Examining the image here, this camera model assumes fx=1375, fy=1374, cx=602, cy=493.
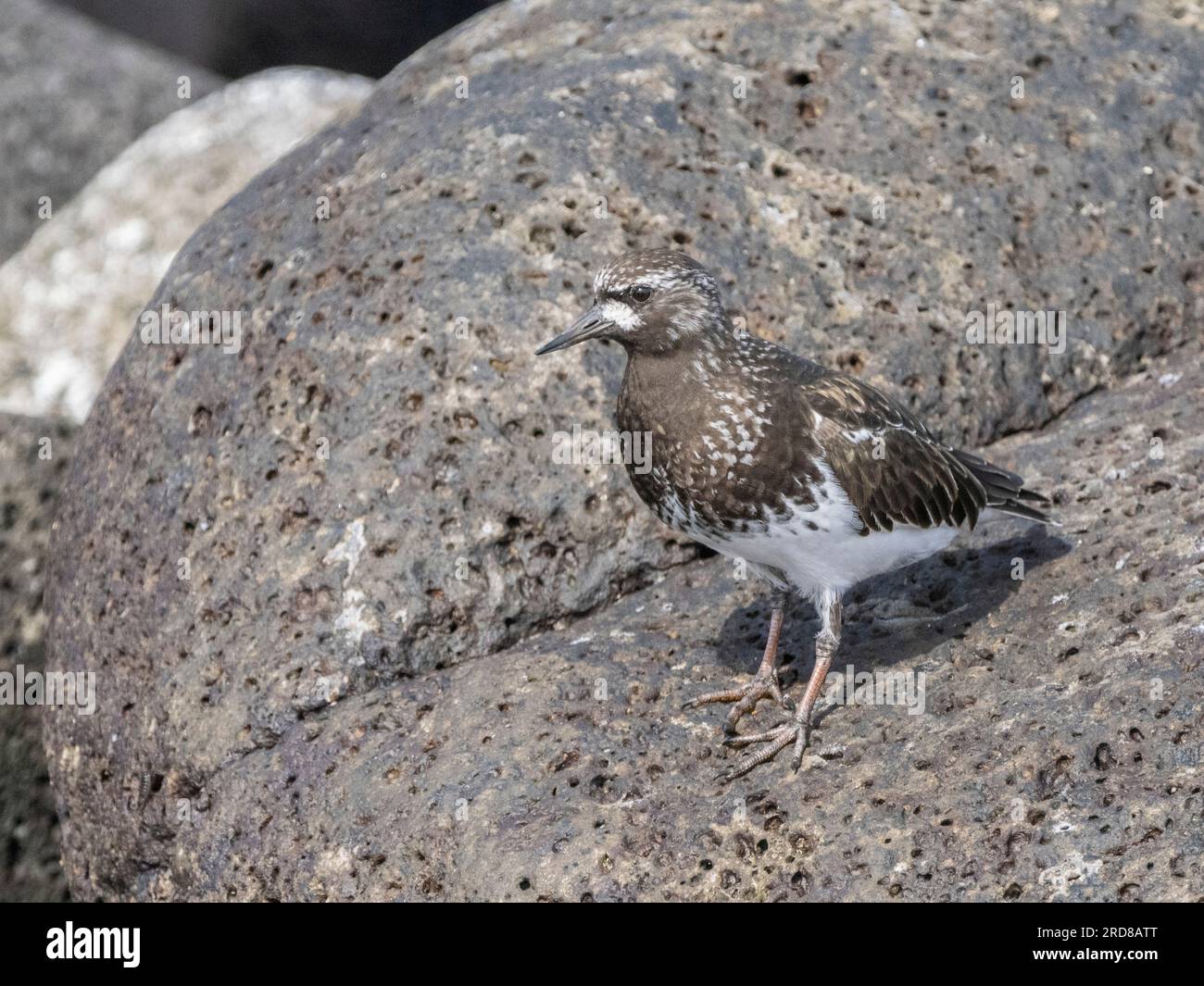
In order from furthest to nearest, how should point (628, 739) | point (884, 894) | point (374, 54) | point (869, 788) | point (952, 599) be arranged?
point (374, 54), point (952, 599), point (628, 739), point (869, 788), point (884, 894)

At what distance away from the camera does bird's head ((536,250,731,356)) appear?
6.14 m

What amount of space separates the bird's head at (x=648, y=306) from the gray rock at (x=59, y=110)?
32.1ft

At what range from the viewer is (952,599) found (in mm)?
6891

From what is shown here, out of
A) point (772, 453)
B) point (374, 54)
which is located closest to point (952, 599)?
point (772, 453)

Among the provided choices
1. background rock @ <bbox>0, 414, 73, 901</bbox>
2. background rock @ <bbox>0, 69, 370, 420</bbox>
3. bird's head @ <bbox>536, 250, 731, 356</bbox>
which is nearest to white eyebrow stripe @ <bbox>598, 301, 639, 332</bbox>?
bird's head @ <bbox>536, 250, 731, 356</bbox>

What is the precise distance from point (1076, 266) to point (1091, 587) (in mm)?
2596

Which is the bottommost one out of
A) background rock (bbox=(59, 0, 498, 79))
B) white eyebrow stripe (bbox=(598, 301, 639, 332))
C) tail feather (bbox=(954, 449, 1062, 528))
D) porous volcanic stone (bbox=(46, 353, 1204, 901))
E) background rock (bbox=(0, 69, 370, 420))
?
porous volcanic stone (bbox=(46, 353, 1204, 901))

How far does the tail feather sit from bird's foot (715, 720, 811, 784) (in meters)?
1.53

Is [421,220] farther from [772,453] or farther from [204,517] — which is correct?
[772,453]

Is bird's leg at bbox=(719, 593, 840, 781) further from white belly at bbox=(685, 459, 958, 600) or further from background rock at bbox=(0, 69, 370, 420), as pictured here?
background rock at bbox=(0, 69, 370, 420)

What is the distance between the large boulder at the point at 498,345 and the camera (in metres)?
6.66

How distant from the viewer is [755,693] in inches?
251

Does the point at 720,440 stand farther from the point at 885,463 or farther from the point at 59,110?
the point at 59,110

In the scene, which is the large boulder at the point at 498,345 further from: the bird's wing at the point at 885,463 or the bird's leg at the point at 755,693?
the bird's wing at the point at 885,463
